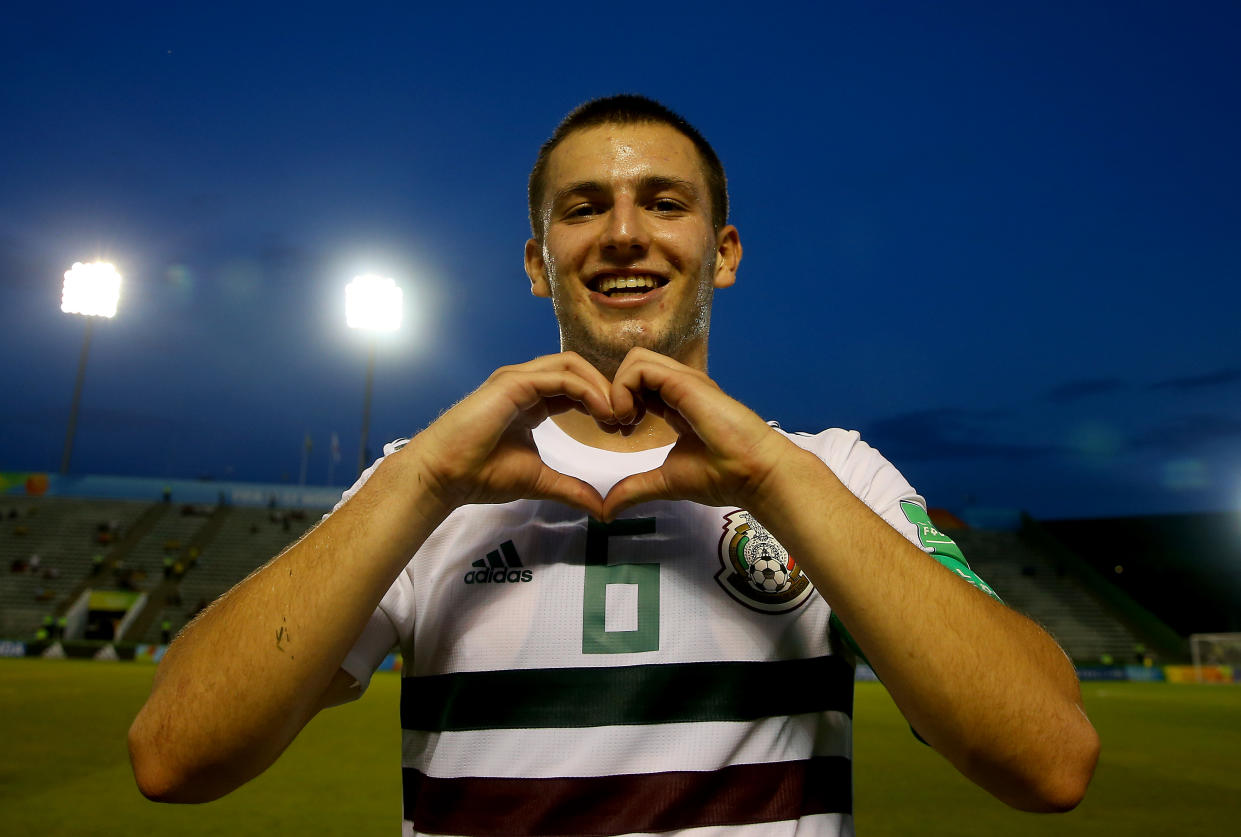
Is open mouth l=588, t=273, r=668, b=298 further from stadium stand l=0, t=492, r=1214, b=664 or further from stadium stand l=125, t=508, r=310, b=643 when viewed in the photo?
stadium stand l=125, t=508, r=310, b=643

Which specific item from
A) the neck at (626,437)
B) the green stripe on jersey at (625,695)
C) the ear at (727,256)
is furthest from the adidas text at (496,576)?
the ear at (727,256)

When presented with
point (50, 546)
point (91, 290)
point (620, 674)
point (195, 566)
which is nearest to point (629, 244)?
point (620, 674)

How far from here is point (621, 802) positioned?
65.0 inches

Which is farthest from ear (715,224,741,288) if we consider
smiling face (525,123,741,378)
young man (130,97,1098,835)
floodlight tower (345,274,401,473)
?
floodlight tower (345,274,401,473)

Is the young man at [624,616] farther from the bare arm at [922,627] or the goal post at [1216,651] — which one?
the goal post at [1216,651]

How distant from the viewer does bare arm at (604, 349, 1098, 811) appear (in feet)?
4.71

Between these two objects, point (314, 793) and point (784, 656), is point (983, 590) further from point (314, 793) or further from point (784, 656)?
point (314, 793)

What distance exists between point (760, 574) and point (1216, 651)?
1319 inches

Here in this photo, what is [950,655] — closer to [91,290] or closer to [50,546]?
[50,546]

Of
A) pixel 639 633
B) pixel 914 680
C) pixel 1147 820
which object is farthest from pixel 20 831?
pixel 1147 820

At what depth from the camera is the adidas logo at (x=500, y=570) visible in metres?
1.87

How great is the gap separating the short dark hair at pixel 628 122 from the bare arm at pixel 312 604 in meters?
0.84

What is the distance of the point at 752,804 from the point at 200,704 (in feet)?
3.76

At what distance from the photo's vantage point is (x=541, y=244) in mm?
2328
